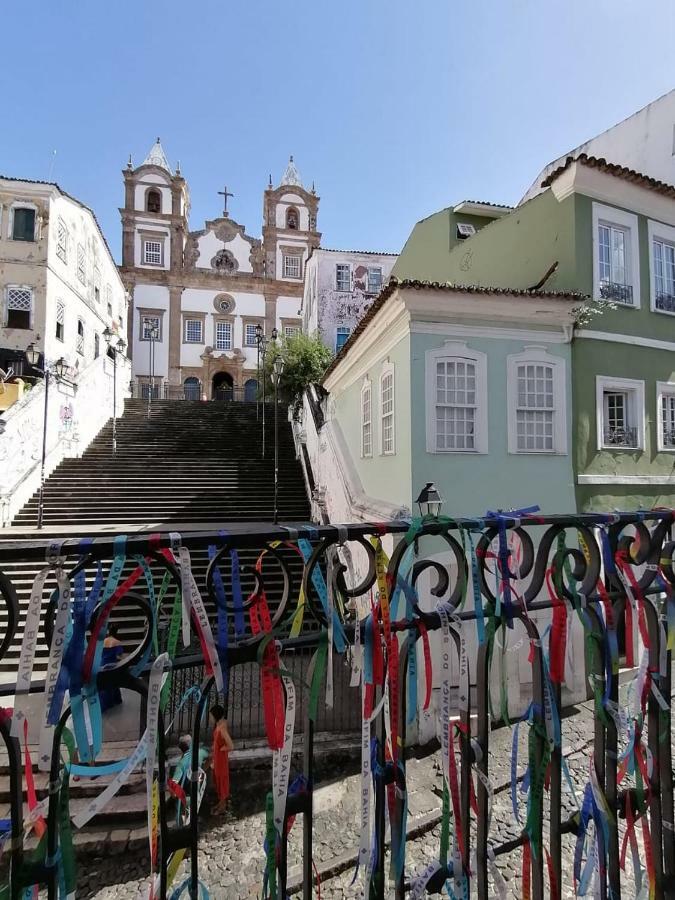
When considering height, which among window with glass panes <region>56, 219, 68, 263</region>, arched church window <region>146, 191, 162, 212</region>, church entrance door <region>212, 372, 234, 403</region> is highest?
arched church window <region>146, 191, 162, 212</region>

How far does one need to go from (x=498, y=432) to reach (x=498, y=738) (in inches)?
206

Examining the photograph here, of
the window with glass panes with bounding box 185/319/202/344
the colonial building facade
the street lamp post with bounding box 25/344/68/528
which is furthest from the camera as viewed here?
the window with glass panes with bounding box 185/319/202/344

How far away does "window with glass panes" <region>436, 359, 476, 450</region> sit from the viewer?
28.9 ft

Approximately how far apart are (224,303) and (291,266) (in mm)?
6333

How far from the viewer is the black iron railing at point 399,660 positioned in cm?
137

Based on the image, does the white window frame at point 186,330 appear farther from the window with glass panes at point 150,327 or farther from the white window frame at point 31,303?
the white window frame at point 31,303

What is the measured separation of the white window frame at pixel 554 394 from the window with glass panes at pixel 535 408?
0.22ft

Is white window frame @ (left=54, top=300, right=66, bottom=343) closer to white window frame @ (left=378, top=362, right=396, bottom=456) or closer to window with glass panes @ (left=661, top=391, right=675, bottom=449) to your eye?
white window frame @ (left=378, top=362, right=396, bottom=456)

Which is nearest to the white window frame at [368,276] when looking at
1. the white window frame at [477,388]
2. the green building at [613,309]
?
the green building at [613,309]

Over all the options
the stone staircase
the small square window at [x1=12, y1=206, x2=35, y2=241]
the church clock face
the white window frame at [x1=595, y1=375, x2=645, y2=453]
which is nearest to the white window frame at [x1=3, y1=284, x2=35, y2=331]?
the small square window at [x1=12, y1=206, x2=35, y2=241]

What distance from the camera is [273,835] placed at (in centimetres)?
Result: 159

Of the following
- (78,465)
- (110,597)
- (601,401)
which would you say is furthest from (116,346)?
(110,597)

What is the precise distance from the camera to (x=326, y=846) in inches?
231

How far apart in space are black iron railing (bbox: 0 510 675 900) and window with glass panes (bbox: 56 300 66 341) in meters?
26.1
